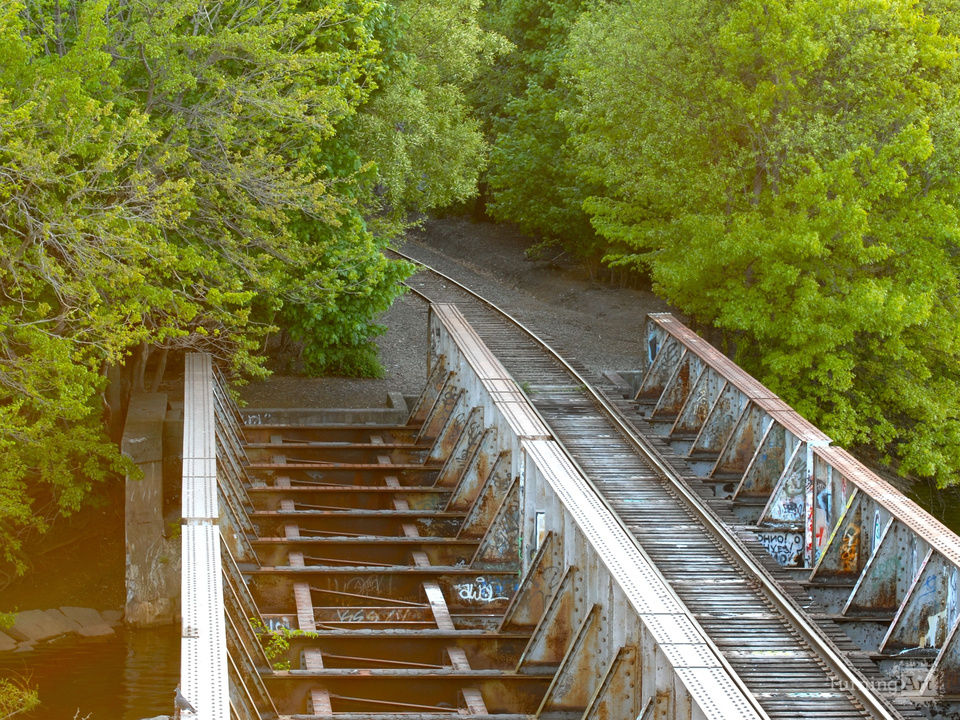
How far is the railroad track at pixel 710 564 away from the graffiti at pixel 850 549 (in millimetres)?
1174

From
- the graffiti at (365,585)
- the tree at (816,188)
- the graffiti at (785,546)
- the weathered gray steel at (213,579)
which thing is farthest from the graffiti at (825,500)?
the weathered gray steel at (213,579)

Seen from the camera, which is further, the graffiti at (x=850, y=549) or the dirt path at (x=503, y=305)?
the dirt path at (x=503, y=305)

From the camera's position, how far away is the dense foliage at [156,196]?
16094 mm

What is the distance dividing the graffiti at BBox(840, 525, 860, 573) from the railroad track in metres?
1.17

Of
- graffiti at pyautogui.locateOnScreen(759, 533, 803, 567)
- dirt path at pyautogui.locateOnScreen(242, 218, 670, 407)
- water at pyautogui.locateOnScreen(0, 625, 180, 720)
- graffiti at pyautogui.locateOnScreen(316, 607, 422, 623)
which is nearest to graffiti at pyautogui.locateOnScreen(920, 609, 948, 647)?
graffiti at pyautogui.locateOnScreen(759, 533, 803, 567)

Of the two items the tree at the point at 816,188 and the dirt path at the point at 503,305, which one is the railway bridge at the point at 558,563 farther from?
the dirt path at the point at 503,305

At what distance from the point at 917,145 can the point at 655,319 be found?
602 cm

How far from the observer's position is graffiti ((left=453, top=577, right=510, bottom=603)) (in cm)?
1728

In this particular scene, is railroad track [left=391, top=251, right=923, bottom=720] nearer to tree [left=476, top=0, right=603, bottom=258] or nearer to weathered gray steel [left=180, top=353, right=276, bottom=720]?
weathered gray steel [left=180, top=353, right=276, bottom=720]

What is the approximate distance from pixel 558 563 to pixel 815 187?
1192 centimetres

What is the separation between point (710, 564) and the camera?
1620 cm

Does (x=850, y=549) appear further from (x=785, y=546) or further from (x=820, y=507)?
(x=785, y=546)

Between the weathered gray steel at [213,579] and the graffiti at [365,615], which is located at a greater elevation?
the weathered gray steel at [213,579]

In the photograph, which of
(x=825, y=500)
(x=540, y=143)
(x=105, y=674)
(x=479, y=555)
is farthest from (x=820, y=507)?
(x=540, y=143)
